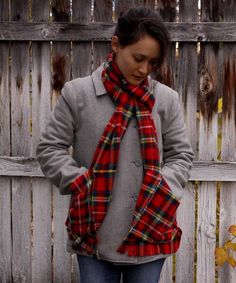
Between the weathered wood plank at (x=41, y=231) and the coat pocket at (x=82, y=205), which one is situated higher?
the coat pocket at (x=82, y=205)

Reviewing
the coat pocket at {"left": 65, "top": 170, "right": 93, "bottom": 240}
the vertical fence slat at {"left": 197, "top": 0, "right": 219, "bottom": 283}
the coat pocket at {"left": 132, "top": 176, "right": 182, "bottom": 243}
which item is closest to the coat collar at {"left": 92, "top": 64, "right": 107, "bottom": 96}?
the coat pocket at {"left": 65, "top": 170, "right": 93, "bottom": 240}

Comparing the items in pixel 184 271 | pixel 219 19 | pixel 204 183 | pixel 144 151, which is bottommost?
pixel 184 271

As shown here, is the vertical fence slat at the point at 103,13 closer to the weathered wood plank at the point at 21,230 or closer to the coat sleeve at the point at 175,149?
the weathered wood plank at the point at 21,230

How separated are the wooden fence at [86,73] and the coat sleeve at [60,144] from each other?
1362mm

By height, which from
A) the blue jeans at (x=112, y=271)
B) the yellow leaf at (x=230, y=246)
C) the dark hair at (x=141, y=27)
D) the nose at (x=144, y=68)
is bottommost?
the yellow leaf at (x=230, y=246)

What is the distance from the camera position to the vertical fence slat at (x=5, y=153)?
372cm

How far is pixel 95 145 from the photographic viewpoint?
2332mm

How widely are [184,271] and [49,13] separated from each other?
6.37 feet

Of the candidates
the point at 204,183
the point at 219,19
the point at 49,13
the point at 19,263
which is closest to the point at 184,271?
the point at 204,183

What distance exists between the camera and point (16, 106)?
3.75 m

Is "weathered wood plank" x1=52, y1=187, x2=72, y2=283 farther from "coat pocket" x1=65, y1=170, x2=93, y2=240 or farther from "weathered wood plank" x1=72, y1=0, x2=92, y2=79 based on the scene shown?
"coat pocket" x1=65, y1=170, x2=93, y2=240

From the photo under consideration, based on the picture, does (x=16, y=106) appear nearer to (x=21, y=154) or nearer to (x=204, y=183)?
(x=21, y=154)

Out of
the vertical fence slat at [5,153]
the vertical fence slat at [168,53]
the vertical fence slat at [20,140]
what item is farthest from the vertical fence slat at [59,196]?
the vertical fence slat at [168,53]

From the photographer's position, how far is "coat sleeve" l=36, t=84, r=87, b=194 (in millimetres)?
2342
